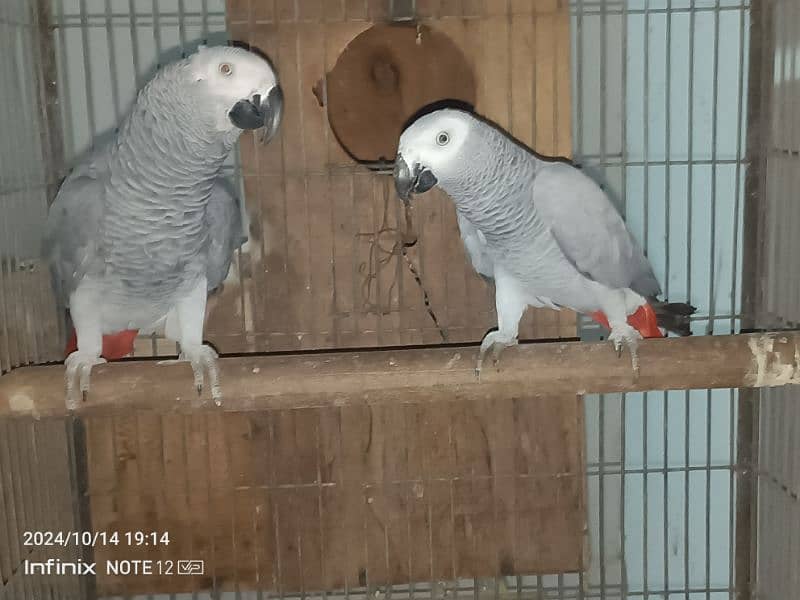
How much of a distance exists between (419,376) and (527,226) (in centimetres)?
33

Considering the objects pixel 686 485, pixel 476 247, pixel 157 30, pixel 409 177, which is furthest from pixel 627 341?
pixel 157 30

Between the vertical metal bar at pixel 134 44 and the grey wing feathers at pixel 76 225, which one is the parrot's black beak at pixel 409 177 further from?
the vertical metal bar at pixel 134 44

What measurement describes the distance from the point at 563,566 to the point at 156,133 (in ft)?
4.41

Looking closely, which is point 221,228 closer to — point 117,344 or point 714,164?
point 117,344

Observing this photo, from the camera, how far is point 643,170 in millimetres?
1726

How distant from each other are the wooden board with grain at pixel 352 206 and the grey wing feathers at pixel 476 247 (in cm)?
18

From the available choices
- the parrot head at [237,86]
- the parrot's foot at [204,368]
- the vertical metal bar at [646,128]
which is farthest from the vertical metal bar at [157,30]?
the vertical metal bar at [646,128]

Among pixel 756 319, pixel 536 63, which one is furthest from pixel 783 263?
pixel 536 63

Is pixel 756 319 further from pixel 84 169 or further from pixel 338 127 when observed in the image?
pixel 84 169

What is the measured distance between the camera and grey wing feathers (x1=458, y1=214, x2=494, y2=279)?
1521mm

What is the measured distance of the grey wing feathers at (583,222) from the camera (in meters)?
1.34

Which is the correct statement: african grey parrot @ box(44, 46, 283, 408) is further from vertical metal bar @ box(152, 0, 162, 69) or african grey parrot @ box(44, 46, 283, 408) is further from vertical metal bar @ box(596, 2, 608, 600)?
vertical metal bar @ box(596, 2, 608, 600)

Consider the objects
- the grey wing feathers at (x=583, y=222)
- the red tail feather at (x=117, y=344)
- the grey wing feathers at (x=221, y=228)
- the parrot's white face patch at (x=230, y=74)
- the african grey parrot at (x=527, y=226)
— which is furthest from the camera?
the red tail feather at (x=117, y=344)

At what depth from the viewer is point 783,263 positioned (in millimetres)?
1621
